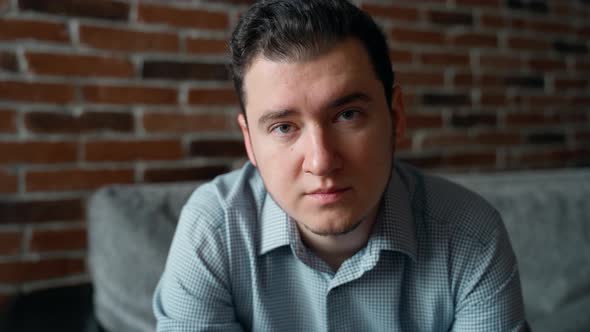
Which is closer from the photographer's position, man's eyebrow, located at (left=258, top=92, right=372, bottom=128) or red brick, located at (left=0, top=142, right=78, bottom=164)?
man's eyebrow, located at (left=258, top=92, right=372, bottom=128)

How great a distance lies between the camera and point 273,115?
2.74ft

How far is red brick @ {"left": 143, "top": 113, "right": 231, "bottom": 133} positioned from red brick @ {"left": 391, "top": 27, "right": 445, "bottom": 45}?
0.67 metres

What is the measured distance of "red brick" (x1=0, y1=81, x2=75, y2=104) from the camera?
1.28 meters

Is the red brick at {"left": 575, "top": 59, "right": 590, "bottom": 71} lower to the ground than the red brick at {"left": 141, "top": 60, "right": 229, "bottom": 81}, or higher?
higher

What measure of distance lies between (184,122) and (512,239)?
1.04m

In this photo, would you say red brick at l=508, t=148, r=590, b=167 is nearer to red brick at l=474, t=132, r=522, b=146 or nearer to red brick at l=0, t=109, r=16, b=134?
red brick at l=474, t=132, r=522, b=146

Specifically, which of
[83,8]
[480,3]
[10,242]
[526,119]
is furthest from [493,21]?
[10,242]

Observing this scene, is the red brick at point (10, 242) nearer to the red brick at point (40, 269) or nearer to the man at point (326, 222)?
the red brick at point (40, 269)

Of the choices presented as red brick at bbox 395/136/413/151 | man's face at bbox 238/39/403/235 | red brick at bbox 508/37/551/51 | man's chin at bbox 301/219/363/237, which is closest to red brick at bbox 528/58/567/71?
red brick at bbox 508/37/551/51

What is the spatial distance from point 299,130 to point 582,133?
181 centimetres

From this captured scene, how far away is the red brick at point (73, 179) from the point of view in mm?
1333

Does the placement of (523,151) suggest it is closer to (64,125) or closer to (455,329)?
(455,329)

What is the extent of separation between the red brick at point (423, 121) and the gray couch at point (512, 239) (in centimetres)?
30

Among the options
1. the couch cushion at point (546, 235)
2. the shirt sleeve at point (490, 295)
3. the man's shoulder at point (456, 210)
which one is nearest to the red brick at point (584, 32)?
the couch cushion at point (546, 235)
